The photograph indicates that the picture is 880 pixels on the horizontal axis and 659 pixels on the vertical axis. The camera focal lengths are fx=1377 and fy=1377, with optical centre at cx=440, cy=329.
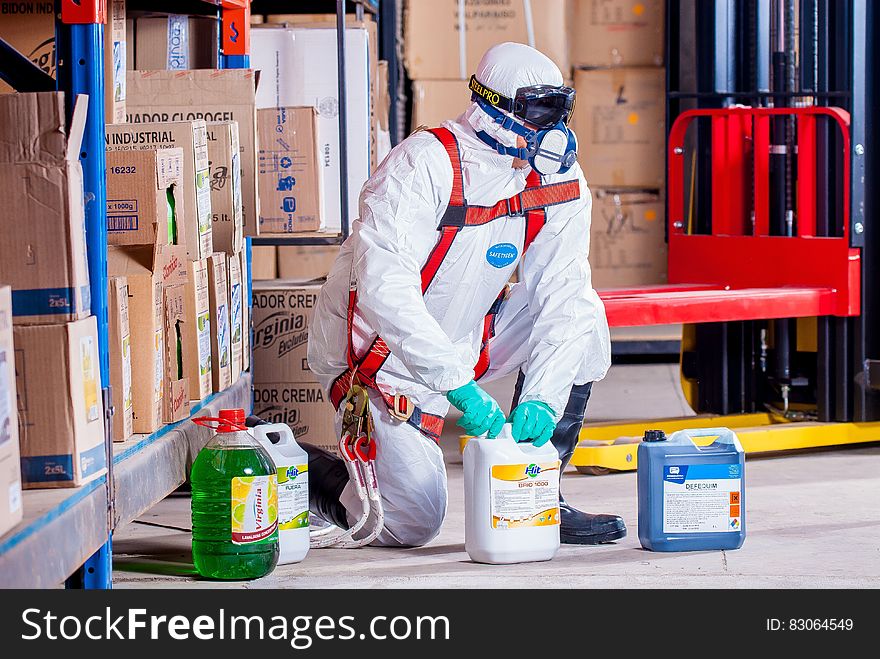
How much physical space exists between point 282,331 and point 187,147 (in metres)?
1.35

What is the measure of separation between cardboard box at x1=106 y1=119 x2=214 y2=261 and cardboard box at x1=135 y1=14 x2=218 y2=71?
838mm

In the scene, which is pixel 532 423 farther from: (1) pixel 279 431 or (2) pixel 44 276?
(2) pixel 44 276

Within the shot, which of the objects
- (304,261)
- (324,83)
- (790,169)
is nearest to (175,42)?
(324,83)

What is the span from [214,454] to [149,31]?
6.42 ft

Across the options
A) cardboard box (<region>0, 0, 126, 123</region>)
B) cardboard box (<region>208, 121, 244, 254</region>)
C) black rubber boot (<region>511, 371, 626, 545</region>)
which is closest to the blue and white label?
black rubber boot (<region>511, 371, 626, 545</region>)

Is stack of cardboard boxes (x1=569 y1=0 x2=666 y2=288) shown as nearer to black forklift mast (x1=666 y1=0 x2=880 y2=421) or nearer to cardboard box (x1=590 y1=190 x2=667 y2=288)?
cardboard box (x1=590 y1=190 x2=667 y2=288)

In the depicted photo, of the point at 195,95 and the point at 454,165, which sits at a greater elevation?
the point at 195,95

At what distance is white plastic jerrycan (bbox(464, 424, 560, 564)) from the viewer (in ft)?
12.3

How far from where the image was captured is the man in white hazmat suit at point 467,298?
3752 mm

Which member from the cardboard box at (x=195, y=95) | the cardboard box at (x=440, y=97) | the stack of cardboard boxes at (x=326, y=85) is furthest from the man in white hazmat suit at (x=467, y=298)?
the cardboard box at (x=440, y=97)

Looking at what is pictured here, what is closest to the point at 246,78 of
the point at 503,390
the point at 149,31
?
the point at 149,31

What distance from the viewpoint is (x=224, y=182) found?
4570 millimetres

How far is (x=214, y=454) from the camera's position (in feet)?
12.1

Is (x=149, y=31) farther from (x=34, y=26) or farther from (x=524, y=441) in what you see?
(x=524, y=441)
